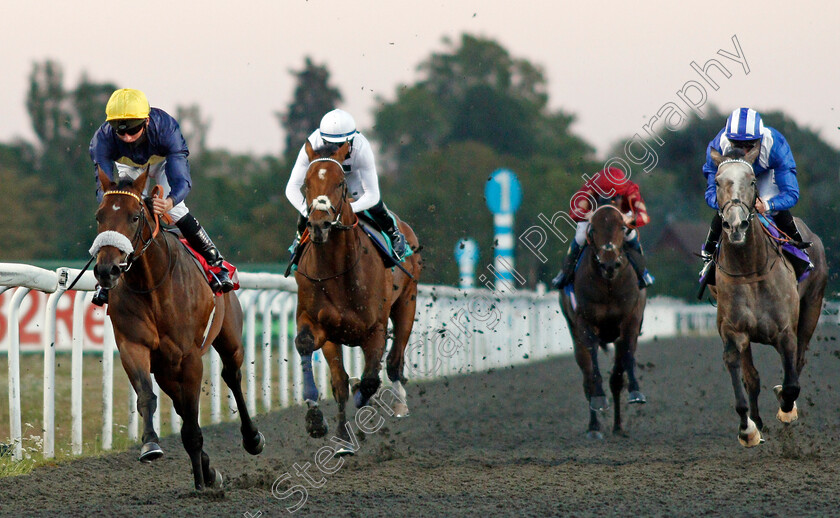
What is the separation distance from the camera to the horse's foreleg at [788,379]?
7.00 metres

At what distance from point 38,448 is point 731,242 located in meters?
4.27

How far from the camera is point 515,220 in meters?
59.0

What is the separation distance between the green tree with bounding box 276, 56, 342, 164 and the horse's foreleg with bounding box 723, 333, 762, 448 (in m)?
52.6

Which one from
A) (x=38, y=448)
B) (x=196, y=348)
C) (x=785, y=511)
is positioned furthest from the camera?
(x=38, y=448)

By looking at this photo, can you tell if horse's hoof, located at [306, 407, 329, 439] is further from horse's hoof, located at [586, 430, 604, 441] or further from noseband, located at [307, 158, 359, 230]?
horse's hoof, located at [586, 430, 604, 441]

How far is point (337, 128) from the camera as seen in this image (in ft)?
22.7

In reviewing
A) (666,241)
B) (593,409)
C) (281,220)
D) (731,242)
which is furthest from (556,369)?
(666,241)

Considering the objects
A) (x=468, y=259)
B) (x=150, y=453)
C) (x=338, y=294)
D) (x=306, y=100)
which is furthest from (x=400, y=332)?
(x=306, y=100)

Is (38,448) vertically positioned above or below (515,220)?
below

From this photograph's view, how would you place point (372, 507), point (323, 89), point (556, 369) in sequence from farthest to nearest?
point (323, 89), point (556, 369), point (372, 507)

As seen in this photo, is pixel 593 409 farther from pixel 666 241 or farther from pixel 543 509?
pixel 666 241

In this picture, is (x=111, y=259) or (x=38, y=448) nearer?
(x=111, y=259)

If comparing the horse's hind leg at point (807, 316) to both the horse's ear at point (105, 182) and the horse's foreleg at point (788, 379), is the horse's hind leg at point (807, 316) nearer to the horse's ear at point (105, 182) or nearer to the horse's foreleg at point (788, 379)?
the horse's foreleg at point (788, 379)

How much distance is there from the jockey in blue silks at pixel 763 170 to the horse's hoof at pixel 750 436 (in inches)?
45.8
